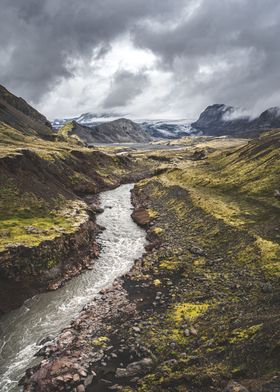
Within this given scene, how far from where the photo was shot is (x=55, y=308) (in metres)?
36.7

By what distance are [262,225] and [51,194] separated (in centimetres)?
4092

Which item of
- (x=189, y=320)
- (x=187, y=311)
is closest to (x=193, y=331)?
(x=189, y=320)

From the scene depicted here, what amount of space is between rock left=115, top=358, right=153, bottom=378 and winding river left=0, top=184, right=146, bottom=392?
26.7 feet

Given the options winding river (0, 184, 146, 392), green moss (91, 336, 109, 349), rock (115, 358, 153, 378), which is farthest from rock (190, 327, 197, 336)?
winding river (0, 184, 146, 392)

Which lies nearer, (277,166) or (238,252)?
(238,252)

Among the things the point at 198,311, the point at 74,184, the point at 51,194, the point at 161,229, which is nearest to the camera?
the point at 198,311

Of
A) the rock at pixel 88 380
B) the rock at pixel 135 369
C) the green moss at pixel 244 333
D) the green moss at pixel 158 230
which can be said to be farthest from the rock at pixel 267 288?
the green moss at pixel 158 230

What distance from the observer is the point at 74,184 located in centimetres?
9569

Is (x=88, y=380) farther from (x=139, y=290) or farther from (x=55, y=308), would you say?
(x=139, y=290)

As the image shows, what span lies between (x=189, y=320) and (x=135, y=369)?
731cm

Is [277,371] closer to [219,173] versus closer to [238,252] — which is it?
[238,252]

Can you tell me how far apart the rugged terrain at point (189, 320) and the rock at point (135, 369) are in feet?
0.30

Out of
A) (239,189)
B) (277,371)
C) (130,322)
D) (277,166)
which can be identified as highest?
(277,166)

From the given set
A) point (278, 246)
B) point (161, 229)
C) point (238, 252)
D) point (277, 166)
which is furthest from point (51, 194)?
point (277, 166)
